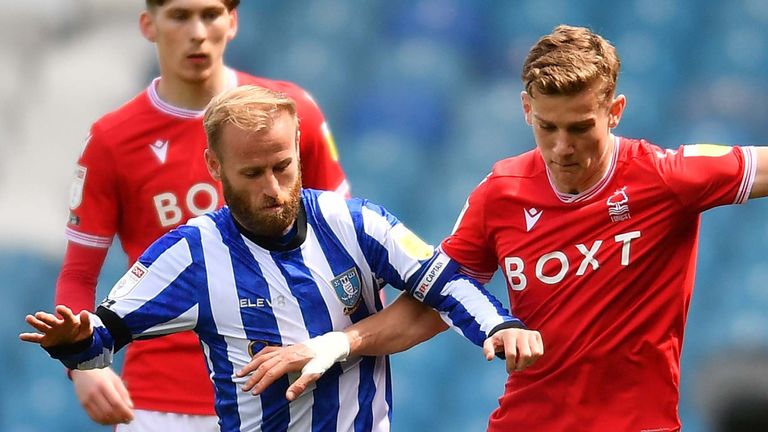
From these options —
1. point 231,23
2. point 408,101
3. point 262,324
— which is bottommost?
point 262,324

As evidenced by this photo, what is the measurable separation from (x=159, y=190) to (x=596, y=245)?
1464 millimetres

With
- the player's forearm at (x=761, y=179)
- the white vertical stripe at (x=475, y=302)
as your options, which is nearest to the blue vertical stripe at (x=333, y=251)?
the white vertical stripe at (x=475, y=302)

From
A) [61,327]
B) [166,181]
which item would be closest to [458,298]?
[61,327]

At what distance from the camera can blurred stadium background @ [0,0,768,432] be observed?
8266 millimetres

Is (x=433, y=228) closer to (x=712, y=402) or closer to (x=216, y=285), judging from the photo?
(x=712, y=402)

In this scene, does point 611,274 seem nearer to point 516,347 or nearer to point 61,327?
point 516,347

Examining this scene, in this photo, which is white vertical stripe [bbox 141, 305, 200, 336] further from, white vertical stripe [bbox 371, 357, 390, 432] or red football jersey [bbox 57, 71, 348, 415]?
red football jersey [bbox 57, 71, 348, 415]

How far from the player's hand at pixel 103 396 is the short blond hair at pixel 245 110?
85 centimetres

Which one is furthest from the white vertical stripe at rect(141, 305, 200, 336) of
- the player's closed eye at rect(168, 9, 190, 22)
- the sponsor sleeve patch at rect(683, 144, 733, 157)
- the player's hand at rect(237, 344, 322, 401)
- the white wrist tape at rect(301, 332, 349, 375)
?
the sponsor sleeve patch at rect(683, 144, 733, 157)

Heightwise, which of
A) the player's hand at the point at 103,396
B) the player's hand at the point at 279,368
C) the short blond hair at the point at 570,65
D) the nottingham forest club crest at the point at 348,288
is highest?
the short blond hair at the point at 570,65

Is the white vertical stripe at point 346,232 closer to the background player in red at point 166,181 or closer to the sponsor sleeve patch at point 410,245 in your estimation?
the sponsor sleeve patch at point 410,245

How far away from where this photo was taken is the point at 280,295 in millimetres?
3496

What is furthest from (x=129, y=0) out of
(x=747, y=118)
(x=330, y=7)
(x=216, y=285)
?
(x=216, y=285)

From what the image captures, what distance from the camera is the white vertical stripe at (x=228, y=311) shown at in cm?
348
